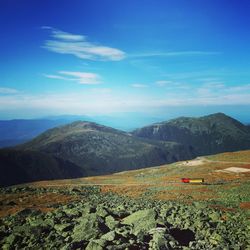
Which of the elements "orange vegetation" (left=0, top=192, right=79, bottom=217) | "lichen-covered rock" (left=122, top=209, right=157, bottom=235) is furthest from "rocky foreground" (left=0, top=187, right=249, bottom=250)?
"orange vegetation" (left=0, top=192, right=79, bottom=217)

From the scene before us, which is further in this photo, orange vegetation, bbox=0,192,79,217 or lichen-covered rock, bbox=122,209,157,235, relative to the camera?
orange vegetation, bbox=0,192,79,217

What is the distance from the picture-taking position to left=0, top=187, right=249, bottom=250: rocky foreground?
20.3m

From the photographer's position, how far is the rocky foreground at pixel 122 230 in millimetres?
20344

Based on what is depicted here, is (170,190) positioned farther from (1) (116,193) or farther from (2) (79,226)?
(2) (79,226)

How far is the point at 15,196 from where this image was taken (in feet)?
147

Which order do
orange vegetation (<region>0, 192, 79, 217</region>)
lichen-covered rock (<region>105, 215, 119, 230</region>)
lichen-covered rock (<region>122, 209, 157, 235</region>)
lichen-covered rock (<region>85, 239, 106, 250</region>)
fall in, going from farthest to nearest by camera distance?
orange vegetation (<region>0, 192, 79, 217</region>)
lichen-covered rock (<region>105, 215, 119, 230</region>)
lichen-covered rock (<region>122, 209, 157, 235</region>)
lichen-covered rock (<region>85, 239, 106, 250</region>)

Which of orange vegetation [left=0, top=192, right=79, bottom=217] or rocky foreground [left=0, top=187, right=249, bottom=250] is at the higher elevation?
rocky foreground [left=0, top=187, right=249, bottom=250]

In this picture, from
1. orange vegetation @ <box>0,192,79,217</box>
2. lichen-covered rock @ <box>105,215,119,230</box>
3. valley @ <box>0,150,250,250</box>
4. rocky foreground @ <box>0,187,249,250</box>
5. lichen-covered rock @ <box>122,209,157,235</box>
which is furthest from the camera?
orange vegetation @ <box>0,192,79,217</box>

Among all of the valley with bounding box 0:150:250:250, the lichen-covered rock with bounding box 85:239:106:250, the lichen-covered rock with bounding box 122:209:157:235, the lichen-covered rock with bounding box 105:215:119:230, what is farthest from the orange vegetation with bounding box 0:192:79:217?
the lichen-covered rock with bounding box 85:239:106:250

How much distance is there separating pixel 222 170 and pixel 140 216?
2053 inches

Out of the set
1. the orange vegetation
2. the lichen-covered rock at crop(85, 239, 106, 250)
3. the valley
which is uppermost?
the lichen-covered rock at crop(85, 239, 106, 250)

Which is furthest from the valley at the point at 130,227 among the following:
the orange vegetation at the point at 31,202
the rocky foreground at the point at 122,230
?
the orange vegetation at the point at 31,202

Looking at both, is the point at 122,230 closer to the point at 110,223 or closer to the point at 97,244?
the point at 110,223

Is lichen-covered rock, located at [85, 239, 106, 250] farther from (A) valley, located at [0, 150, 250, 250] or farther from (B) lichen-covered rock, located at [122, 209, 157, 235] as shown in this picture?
(B) lichen-covered rock, located at [122, 209, 157, 235]
